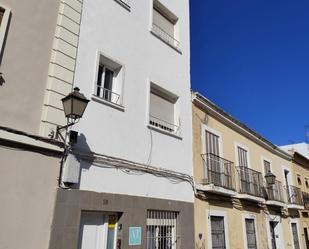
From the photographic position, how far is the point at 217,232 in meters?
9.62

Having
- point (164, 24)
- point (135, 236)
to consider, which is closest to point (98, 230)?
point (135, 236)

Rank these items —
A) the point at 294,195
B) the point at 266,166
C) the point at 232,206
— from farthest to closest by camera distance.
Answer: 1. the point at 294,195
2. the point at 266,166
3. the point at 232,206

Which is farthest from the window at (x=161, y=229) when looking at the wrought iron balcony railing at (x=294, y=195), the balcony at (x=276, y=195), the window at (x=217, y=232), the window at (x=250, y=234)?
the wrought iron balcony railing at (x=294, y=195)

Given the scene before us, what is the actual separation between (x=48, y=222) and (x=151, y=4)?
685 centimetres

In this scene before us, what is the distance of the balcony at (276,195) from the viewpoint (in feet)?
43.4

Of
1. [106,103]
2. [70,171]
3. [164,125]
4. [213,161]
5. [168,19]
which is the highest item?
[168,19]

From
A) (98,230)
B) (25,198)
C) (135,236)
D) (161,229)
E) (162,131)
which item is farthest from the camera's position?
(162,131)

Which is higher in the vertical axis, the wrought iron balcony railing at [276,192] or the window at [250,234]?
the wrought iron balcony railing at [276,192]

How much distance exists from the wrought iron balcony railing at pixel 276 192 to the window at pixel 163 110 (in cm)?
702

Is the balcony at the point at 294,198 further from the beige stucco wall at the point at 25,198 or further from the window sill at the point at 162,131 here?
the beige stucco wall at the point at 25,198

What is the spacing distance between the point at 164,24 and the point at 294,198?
12.3 meters

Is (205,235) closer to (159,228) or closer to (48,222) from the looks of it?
(159,228)

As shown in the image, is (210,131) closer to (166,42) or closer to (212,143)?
(212,143)

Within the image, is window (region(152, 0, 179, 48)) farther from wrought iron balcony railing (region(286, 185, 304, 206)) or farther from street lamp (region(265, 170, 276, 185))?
wrought iron balcony railing (region(286, 185, 304, 206))
